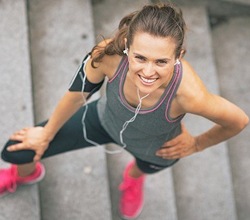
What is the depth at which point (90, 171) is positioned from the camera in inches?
103

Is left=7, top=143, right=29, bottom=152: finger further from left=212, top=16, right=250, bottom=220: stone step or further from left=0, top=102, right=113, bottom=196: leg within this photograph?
left=212, top=16, right=250, bottom=220: stone step

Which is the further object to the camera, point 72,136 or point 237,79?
point 237,79

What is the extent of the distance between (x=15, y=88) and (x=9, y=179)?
1.64ft

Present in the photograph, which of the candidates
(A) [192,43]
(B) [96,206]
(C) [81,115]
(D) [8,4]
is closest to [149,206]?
(B) [96,206]

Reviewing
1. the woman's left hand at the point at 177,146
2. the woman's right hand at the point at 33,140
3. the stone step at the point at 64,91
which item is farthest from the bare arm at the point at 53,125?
the stone step at the point at 64,91

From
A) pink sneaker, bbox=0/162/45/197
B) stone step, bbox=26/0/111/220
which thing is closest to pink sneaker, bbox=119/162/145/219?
stone step, bbox=26/0/111/220

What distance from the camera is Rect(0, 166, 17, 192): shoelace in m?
2.39

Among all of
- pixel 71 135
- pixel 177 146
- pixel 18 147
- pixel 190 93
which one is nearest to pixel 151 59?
pixel 190 93

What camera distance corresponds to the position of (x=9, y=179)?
94.4 inches

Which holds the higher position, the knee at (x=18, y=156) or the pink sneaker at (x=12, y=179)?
the knee at (x=18, y=156)

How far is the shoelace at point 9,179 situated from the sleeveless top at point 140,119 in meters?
0.66

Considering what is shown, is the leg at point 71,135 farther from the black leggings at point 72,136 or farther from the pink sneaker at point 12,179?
the pink sneaker at point 12,179

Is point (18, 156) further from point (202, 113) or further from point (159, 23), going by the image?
point (159, 23)

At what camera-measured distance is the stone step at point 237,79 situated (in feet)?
10.4
